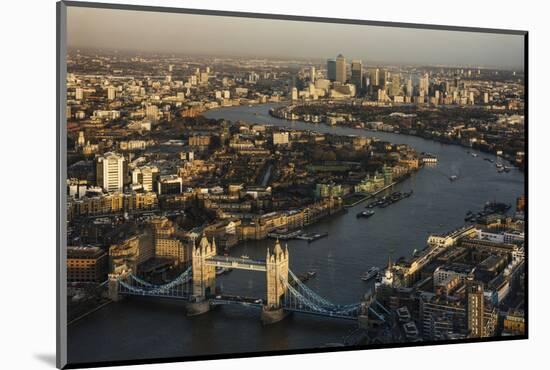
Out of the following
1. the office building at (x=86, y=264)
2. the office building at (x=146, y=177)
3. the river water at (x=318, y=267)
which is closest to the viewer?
the office building at (x=86, y=264)

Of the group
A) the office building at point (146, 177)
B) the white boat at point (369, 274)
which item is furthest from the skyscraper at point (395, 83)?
the office building at point (146, 177)

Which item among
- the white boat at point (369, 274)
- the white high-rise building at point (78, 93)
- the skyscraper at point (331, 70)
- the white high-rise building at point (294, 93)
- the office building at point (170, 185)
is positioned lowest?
the white boat at point (369, 274)

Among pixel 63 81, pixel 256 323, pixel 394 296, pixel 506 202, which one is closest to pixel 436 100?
pixel 506 202

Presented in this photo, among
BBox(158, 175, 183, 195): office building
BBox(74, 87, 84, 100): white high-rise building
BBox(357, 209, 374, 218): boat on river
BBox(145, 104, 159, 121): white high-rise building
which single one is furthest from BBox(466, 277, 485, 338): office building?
BBox(74, 87, 84, 100): white high-rise building

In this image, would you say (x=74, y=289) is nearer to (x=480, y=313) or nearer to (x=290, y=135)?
(x=290, y=135)

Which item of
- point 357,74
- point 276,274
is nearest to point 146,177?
point 276,274

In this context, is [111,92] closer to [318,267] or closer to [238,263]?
[238,263]

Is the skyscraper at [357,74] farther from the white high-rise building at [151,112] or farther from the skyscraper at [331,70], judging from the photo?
the white high-rise building at [151,112]

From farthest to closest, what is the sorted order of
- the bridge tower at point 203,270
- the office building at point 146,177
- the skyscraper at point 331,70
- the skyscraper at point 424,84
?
the skyscraper at point 424,84 < the skyscraper at point 331,70 < the bridge tower at point 203,270 < the office building at point 146,177
